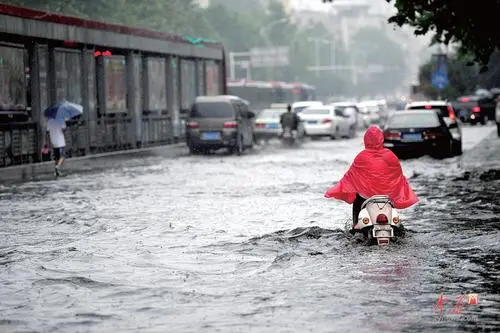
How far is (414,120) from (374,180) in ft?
59.2

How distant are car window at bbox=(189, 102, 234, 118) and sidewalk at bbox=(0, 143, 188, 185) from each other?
1372 millimetres

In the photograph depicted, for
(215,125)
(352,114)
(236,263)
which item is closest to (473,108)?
(352,114)

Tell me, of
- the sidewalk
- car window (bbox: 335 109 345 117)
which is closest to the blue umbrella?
the sidewalk

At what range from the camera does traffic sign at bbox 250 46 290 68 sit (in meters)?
112

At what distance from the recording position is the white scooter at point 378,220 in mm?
12461

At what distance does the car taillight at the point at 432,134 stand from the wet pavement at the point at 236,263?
8.58 m

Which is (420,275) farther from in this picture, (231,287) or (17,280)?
(17,280)

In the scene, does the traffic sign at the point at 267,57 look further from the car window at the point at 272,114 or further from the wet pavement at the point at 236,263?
the wet pavement at the point at 236,263

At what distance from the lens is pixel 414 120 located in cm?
3091

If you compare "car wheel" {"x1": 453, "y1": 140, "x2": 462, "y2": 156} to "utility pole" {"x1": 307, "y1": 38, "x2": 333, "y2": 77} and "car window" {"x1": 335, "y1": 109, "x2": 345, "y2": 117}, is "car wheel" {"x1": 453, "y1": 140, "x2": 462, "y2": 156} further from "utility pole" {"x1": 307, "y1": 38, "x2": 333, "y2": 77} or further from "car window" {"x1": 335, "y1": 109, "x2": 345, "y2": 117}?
"utility pole" {"x1": 307, "y1": 38, "x2": 333, "y2": 77}

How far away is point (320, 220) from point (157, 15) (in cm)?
6381

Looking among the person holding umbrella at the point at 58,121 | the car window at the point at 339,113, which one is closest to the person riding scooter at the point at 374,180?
the person holding umbrella at the point at 58,121

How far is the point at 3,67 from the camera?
100 ft

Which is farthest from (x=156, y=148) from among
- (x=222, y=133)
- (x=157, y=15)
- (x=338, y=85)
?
(x=338, y=85)
